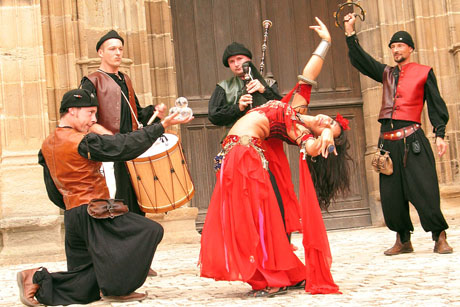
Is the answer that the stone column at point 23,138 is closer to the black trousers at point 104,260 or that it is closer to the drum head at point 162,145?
the drum head at point 162,145

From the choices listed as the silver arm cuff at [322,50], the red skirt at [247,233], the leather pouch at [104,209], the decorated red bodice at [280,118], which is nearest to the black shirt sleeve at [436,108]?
the silver arm cuff at [322,50]

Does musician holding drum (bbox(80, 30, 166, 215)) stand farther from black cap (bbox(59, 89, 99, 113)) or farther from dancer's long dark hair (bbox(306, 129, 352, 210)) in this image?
dancer's long dark hair (bbox(306, 129, 352, 210))

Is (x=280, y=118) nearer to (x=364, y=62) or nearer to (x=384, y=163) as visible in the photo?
(x=384, y=163)

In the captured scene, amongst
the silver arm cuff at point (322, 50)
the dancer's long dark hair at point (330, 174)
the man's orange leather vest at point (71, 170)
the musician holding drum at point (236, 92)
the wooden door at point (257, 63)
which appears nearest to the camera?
the man's orange leather vest at point (71, 170)

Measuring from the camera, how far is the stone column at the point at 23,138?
7812mm

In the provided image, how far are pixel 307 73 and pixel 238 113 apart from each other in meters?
0.92

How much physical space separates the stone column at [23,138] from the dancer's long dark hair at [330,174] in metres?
3.69

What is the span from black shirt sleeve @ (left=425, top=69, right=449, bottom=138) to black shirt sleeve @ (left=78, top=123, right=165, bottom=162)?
9.39ft

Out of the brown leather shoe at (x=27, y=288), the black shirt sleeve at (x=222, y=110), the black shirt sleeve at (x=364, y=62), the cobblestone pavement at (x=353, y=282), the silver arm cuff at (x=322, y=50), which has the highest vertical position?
the black shirt sleeve at (x=364, y=62)

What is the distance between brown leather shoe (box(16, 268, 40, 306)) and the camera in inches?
187

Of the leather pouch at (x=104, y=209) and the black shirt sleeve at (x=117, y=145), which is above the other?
the black shirt sleeve at (x=117, y=145)

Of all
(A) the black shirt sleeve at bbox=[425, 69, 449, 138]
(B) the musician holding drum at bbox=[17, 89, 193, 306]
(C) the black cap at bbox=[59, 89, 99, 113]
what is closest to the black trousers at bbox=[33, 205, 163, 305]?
(B) the musician holding drum at bbox=[17, 89, 193, 306]

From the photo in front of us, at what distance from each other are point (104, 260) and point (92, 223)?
9.9 inches

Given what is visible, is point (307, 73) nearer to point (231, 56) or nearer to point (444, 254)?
point (231, 56)
